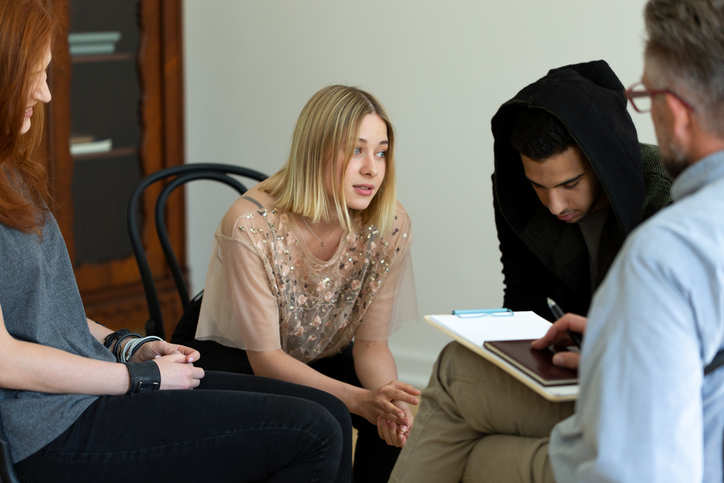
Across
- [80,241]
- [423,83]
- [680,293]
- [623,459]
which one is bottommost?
[80,241]

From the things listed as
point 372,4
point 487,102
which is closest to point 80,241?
point 372,4

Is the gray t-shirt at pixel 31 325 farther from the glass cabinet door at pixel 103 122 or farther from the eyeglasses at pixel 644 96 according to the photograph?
the glass cabinet door at pixel 103 122

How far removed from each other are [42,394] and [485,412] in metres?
0.68

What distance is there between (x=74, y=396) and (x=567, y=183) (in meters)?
1.02

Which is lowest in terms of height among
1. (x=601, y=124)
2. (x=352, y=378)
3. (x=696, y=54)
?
(x=352, y=378)

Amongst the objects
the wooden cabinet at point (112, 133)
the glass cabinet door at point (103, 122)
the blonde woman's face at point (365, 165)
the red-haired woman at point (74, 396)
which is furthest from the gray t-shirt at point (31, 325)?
the glass cabinet door at point (103, 122)

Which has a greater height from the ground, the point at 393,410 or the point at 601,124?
the point at 601,124

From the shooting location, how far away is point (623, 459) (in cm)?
69

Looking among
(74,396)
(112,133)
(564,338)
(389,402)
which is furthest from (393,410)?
(112,133)

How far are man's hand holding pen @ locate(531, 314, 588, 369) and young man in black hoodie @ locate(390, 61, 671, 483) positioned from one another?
69 mm

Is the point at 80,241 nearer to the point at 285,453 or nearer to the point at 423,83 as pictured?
the point at 423,83

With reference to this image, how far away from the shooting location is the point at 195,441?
115 centimetres

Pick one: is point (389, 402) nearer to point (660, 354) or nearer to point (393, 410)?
point (393, 410)

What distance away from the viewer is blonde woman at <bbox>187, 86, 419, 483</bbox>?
1536mm
